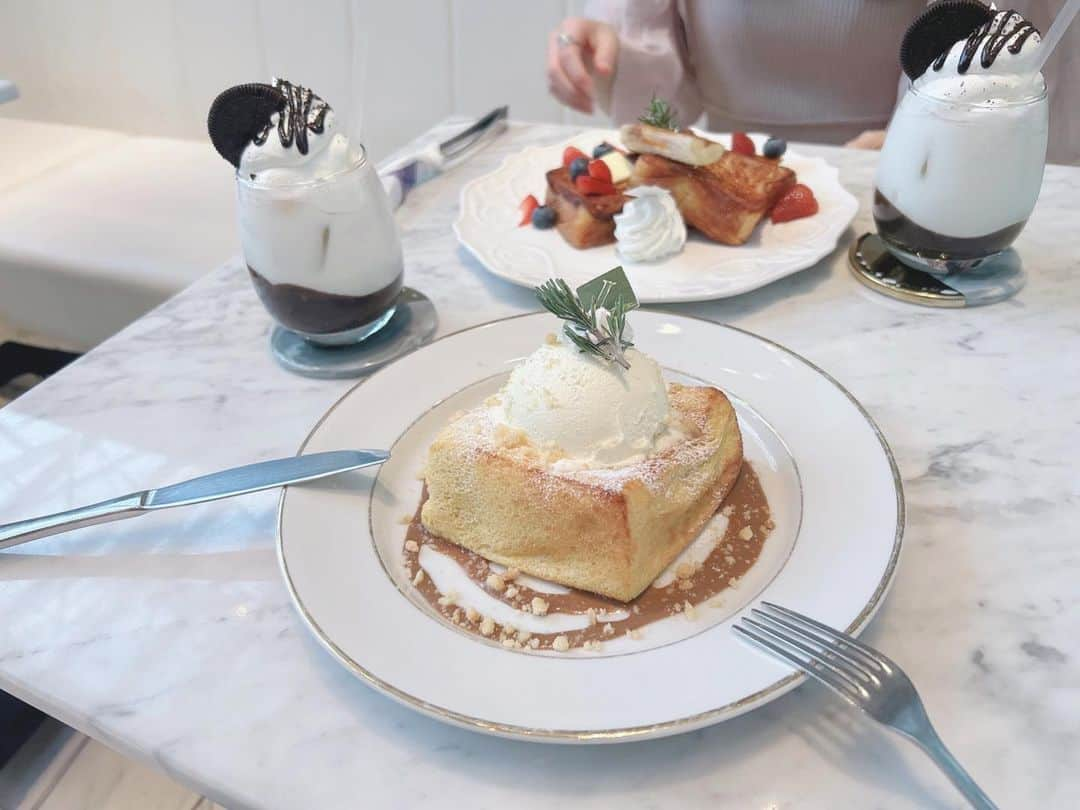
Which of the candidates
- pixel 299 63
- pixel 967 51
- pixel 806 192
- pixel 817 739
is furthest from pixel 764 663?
pixel 299 63

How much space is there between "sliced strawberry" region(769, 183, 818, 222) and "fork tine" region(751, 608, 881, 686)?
95 centimetres

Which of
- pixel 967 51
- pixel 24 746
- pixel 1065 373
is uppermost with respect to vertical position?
pixel 967 51

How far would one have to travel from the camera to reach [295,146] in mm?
1069

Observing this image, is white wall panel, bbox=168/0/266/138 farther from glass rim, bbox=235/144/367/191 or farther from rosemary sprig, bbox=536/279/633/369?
rosemary sprig, bbox=536/279/633/369

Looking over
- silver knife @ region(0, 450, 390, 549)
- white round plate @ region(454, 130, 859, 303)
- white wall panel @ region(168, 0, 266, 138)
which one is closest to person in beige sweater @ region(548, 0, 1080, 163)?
white round plate @ region(454, 130, 859, 303)

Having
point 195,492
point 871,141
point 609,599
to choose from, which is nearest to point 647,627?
point 609,599

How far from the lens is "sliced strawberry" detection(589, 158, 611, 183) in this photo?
1511 mm

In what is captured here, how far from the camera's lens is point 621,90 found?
2311 mm

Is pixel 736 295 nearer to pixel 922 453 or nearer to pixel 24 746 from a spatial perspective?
pixel 922 453

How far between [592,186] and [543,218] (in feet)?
0.34

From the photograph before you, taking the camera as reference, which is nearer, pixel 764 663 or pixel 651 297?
pixel 764 663

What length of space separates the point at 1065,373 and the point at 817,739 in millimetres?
712

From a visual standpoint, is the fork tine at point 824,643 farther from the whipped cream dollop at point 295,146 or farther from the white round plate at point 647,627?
the whipped cream dollop at point 295,146

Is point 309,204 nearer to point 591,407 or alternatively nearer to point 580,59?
point 591,407
